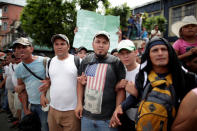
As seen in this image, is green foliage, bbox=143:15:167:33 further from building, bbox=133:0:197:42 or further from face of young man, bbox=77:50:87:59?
face of young man, bbox=77:50:87:59

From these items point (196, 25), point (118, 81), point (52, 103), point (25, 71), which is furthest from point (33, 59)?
point (196, 25)

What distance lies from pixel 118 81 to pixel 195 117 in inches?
39.1

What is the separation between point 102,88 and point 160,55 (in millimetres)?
821

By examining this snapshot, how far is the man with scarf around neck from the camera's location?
1266 mm

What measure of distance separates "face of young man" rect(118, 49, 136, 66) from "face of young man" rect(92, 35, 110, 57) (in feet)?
0.88

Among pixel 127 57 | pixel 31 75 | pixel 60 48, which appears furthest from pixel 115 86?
pixel 31 75

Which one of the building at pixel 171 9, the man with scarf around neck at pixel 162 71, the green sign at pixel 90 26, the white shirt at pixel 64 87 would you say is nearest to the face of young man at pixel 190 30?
the man with scarf around neck at pixel 162 71

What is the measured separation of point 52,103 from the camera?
2293 millimetres

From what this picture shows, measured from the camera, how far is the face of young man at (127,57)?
1977 mm

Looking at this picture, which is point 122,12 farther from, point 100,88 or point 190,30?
point 100,88

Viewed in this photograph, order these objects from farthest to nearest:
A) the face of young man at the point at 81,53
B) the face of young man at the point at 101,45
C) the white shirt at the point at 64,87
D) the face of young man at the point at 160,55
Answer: the face of young man at the point at 81,53 < the white shirt at the point at 64,87 < the face of young man at the point at 101,45 < the face of young man at the point at 160,55

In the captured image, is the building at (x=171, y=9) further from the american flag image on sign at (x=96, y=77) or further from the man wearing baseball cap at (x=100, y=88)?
the american flag image on sign at (x=96, y=77)

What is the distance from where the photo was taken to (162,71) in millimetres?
1372

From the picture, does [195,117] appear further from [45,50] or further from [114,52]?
[45,50]
